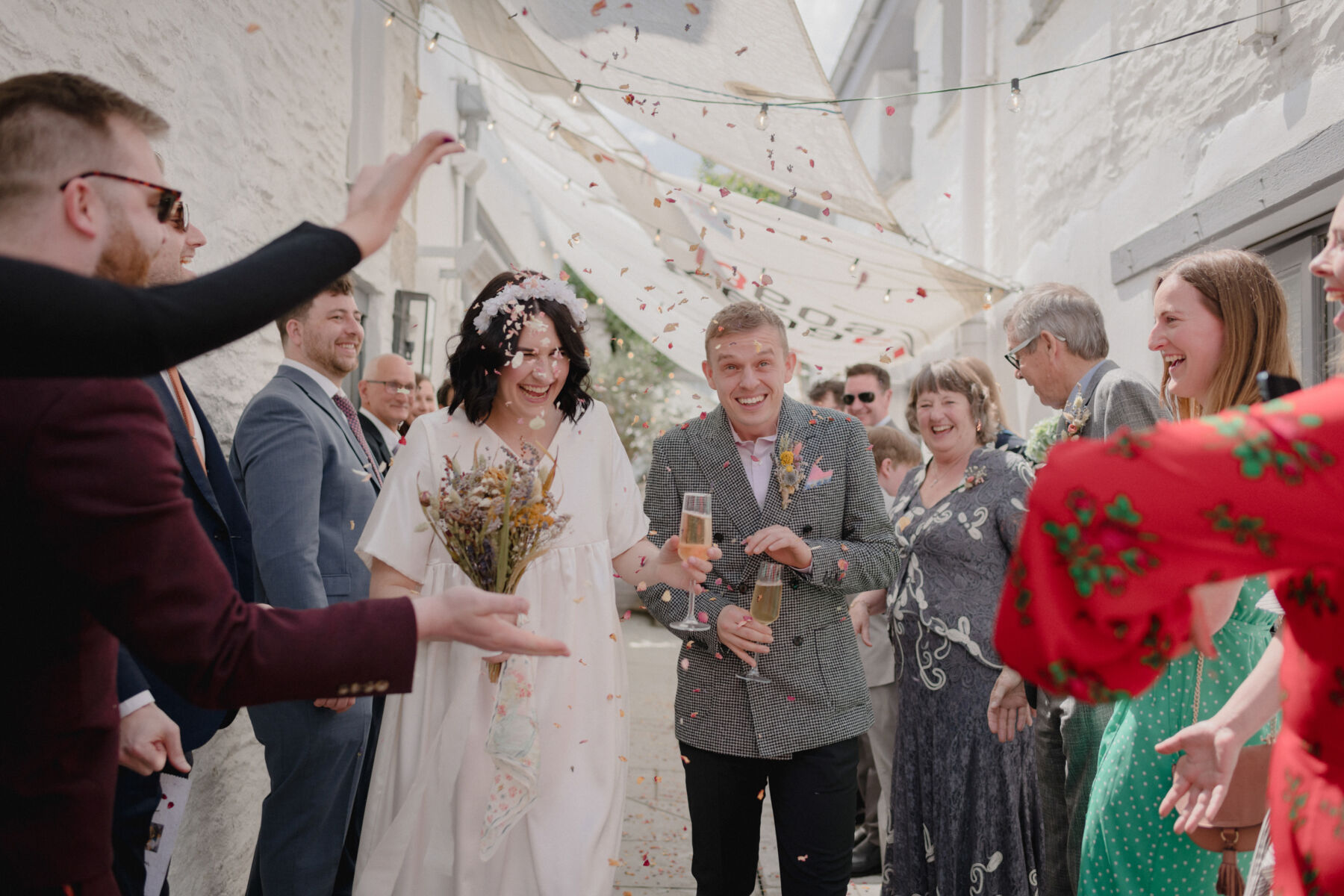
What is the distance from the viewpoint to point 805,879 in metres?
2.87

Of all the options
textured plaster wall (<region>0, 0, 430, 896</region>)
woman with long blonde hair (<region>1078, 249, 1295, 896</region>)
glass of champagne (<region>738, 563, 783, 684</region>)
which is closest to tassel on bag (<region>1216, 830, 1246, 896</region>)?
woman with long blonde hair (<region>1078, 249, 1295, 896</region>)

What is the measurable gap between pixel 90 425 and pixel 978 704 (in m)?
3.04

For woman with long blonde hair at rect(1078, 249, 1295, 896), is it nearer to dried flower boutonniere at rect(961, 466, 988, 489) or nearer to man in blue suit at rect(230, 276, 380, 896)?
dried flower boutonniere at rect(961, 466, 988, 489)

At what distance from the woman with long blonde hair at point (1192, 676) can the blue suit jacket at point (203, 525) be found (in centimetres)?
223

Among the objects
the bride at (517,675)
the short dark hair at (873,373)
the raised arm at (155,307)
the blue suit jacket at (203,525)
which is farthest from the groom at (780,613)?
the short dark hair at (873,373)

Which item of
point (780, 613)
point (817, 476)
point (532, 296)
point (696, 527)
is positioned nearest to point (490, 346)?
point (532, 296)

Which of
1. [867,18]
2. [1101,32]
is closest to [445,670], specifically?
[1101,32]

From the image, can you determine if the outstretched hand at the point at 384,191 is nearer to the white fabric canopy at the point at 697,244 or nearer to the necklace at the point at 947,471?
the necklace at the point at 947,471

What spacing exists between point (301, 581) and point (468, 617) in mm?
1769

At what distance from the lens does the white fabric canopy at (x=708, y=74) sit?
186 inches

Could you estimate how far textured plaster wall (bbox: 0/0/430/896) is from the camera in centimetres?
314

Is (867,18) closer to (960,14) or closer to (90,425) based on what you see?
(960,14)

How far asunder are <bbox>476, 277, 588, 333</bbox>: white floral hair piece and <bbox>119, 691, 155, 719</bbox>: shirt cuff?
50.5 inches

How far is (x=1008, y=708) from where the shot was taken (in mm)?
3225
